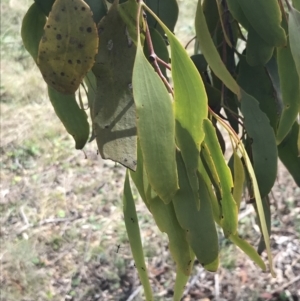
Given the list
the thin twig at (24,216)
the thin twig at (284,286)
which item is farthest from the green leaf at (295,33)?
the thin twig at (24,216)

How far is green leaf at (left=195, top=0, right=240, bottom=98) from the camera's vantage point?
649 millimetres

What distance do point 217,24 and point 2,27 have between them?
226 cm

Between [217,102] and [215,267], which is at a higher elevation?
[217,102]

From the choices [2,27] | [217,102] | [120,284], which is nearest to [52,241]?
[120,284]

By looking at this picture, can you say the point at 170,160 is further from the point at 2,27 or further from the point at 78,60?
the point at 2,27

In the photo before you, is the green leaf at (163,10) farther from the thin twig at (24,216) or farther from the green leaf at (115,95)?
the thin twig at (24,216)

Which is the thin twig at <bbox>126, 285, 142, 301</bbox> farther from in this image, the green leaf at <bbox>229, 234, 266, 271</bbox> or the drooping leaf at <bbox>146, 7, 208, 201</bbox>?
the drooping leaf at <bbox>146, 7, 208, 201</bbox>

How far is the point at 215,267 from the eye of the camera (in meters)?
0.66

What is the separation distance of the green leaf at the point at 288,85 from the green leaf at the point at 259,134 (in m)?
0.03

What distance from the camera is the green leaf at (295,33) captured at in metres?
0.61

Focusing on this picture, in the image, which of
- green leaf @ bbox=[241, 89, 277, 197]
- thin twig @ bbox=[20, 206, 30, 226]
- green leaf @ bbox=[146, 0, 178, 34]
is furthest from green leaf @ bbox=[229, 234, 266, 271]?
thin twig @ bbox=[20, 206, 30, 226]

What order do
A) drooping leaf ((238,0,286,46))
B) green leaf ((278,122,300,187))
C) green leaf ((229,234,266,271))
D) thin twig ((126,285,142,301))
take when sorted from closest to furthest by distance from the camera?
1. drooping leaf ((238,0,286,46))
2. green leaf ((229,234,266,271))
3. green leaf ((278,122,300,187))
4. thin twig ((126,285,142,301))

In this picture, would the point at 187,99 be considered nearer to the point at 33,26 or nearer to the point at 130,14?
the point at 130,14

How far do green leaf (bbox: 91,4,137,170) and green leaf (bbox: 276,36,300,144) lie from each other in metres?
0.23
